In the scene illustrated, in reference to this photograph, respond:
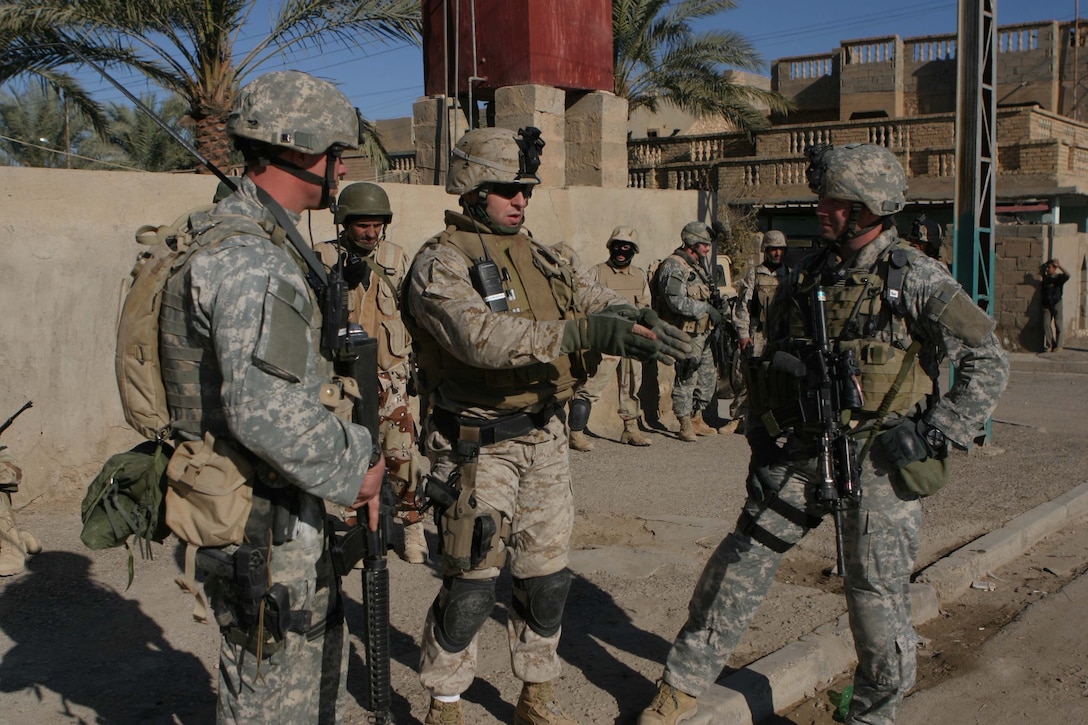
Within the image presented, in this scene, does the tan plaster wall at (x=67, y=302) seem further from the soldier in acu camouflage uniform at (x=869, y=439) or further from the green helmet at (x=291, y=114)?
the green helmet at (x=291, y=114)

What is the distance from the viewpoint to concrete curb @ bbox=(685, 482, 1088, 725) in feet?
12.8

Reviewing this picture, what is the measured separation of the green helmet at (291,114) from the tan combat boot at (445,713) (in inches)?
78.3

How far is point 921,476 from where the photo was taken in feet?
11.6

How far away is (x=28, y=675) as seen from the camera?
4051mm

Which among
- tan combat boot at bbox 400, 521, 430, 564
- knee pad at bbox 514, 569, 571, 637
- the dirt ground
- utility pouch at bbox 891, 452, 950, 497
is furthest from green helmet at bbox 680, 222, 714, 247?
knee pad at bbox 514, 569, 571, 637

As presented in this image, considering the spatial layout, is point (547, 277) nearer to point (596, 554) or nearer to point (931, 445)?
point (931, 445)

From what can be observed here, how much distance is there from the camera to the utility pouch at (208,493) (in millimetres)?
2473

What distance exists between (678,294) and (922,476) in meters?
5.63

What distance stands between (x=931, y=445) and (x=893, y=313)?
1.55 ft

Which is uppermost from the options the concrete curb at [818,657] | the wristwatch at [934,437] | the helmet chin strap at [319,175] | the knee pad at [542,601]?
the helmet chin strap at [319,175]

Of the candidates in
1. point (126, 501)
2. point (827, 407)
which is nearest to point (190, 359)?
point (126, 501)

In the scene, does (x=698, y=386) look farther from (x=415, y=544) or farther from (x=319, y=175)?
(x=319, y=175)

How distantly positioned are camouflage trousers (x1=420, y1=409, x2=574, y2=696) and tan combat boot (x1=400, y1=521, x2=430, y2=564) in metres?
1.87

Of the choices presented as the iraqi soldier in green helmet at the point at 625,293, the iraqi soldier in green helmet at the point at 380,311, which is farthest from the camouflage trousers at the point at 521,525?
the iraqi soldier in green helmet at the point at 625,293
